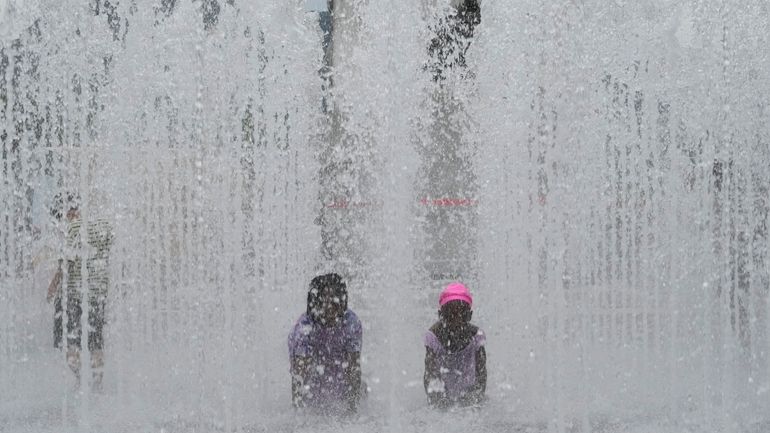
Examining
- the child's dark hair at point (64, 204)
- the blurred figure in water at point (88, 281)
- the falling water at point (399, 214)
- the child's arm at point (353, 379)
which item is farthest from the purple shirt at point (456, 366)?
the child's dark hair at point (64, 204)

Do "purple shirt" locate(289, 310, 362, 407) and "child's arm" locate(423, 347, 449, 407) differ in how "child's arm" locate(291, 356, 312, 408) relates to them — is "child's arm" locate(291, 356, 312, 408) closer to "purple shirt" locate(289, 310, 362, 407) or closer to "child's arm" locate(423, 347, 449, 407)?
"purple shirt" locate(289, 310, 362, 407)

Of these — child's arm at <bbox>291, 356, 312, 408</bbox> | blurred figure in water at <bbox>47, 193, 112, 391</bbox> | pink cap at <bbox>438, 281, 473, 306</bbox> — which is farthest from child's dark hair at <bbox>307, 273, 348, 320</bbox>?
blurred figure in water at <bbox>47, 193, 112, 391</bbox>

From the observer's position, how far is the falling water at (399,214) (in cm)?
523

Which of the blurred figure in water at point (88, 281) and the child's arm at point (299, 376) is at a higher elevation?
the blurred figure in water at point (88, 281)

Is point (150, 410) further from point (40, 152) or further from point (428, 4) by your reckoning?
point (428, 4)

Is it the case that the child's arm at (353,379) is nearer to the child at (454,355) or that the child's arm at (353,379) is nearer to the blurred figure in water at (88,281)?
the child at (454,355)

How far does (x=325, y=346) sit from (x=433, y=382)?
22.6 inches

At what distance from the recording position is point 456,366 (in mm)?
4375

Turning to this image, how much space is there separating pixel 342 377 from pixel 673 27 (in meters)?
5.28

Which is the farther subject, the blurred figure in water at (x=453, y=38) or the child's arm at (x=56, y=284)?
the blurred figure in water at (x=453, y=38)

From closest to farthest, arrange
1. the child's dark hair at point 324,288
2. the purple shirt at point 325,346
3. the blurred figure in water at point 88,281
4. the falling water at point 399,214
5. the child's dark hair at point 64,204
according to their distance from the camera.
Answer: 1. the child's dark hair at point 324,288
2. the purple shirt at point 325,346
3. the falling water at point 399,214
4. the blurred figure in water at point 88,281
5. the child's dark hair at point 64,204

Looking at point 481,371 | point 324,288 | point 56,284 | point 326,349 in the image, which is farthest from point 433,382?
point 56,284

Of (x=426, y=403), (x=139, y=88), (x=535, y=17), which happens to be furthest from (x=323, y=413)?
(x=535, y=17)

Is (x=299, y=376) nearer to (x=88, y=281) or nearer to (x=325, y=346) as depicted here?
(x=325, y=346)
